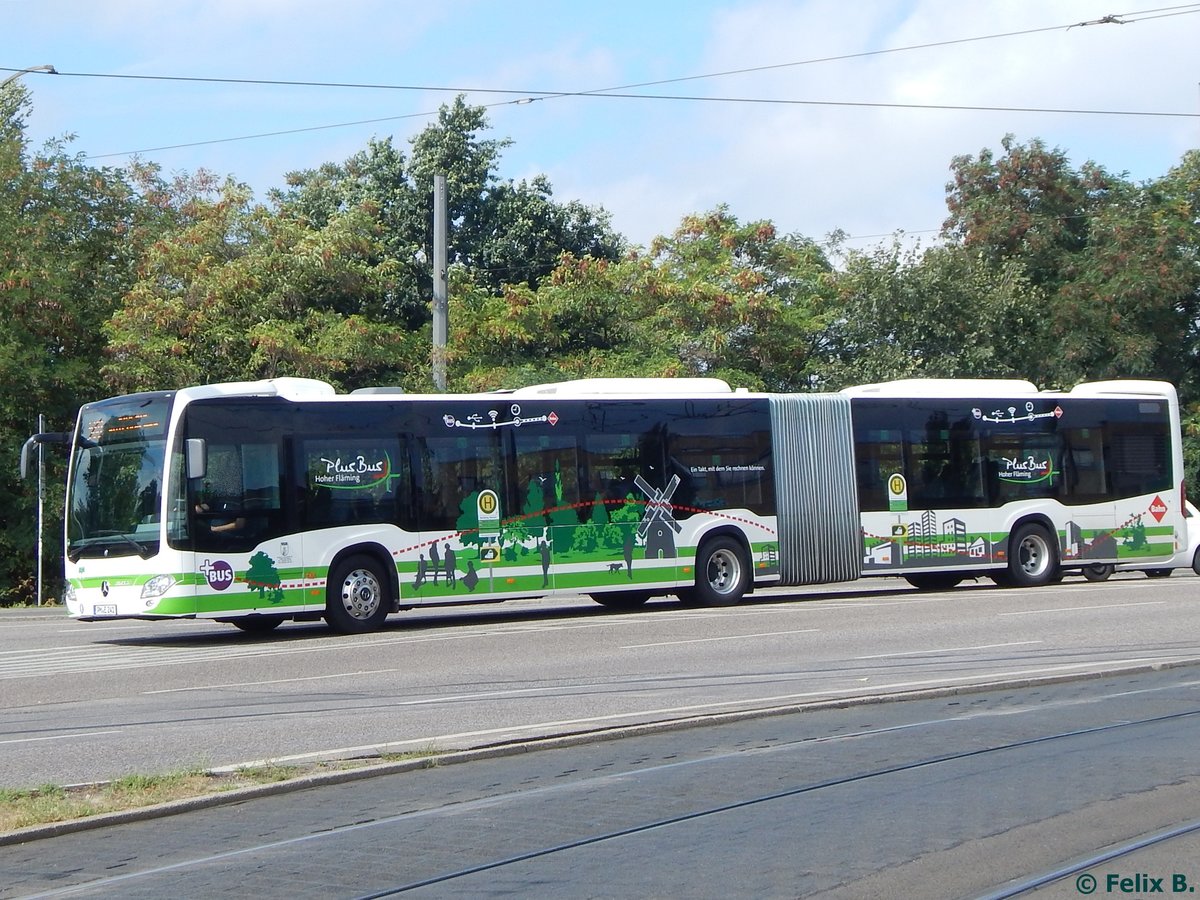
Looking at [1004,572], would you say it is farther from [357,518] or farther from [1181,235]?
[1181,235]

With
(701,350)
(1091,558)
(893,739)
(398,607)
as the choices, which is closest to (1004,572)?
(1091,558)

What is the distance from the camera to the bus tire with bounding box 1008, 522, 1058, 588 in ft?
81.7

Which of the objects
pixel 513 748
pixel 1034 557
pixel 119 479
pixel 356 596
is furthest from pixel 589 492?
pixel 513 748

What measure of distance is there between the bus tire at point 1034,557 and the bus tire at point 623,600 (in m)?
6.29

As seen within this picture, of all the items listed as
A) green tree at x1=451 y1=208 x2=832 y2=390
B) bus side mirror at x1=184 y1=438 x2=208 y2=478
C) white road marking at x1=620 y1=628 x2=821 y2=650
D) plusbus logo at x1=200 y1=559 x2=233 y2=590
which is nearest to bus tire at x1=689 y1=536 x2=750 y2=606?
white road marking at x1=620 y1=628 x2=821 y2=650

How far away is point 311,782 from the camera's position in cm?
866

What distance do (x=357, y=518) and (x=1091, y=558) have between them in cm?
1311

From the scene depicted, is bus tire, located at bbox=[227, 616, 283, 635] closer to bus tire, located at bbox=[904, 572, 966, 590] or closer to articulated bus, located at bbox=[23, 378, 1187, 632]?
articulated bus, located at bbox=[23, 378, 1187, 632]

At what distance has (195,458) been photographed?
701 inches

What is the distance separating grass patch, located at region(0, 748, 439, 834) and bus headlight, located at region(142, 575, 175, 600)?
30.0 feet

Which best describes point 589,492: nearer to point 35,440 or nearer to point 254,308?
point 35,440

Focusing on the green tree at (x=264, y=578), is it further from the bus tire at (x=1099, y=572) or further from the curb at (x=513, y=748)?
the bus tire at (x=1099, y=572)

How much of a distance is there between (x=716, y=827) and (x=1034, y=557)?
19.1 metres

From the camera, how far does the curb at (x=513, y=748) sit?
7.70 meters
